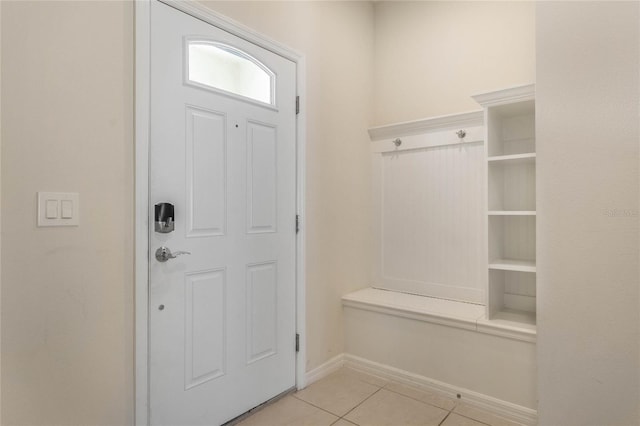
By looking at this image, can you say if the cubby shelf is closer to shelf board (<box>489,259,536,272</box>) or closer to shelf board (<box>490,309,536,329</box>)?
shelf board (<box>490,309,536,329</box>)

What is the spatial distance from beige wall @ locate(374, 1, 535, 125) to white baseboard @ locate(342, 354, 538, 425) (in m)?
Result: 1.95

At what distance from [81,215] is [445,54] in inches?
106

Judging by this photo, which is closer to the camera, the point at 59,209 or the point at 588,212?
the point at 59,209

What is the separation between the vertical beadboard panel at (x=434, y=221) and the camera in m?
2.65

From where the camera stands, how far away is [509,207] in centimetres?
248

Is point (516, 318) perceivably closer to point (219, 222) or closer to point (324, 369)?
point (324, 369)

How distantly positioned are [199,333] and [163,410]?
37 centimetres

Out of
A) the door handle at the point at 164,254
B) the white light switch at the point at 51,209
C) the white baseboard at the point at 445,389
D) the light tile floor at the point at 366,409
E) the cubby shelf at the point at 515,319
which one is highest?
the white light switch at the point at 51,209

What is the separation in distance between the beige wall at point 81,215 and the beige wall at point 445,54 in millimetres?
2134

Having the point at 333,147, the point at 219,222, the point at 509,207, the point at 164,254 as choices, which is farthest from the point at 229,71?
the point at 509,207

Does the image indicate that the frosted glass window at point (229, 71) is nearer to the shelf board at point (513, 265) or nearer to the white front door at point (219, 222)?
the white front door at point (219, 222)

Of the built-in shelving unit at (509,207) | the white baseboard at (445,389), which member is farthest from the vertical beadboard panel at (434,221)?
the white baseboard at (445,389)

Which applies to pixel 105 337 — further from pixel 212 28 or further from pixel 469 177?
pixel 469 177

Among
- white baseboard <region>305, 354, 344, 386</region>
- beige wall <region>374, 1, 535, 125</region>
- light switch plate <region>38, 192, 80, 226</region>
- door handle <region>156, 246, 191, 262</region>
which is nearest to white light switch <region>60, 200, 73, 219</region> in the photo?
light switch plate <region>38, 192, 80, 226</region>
